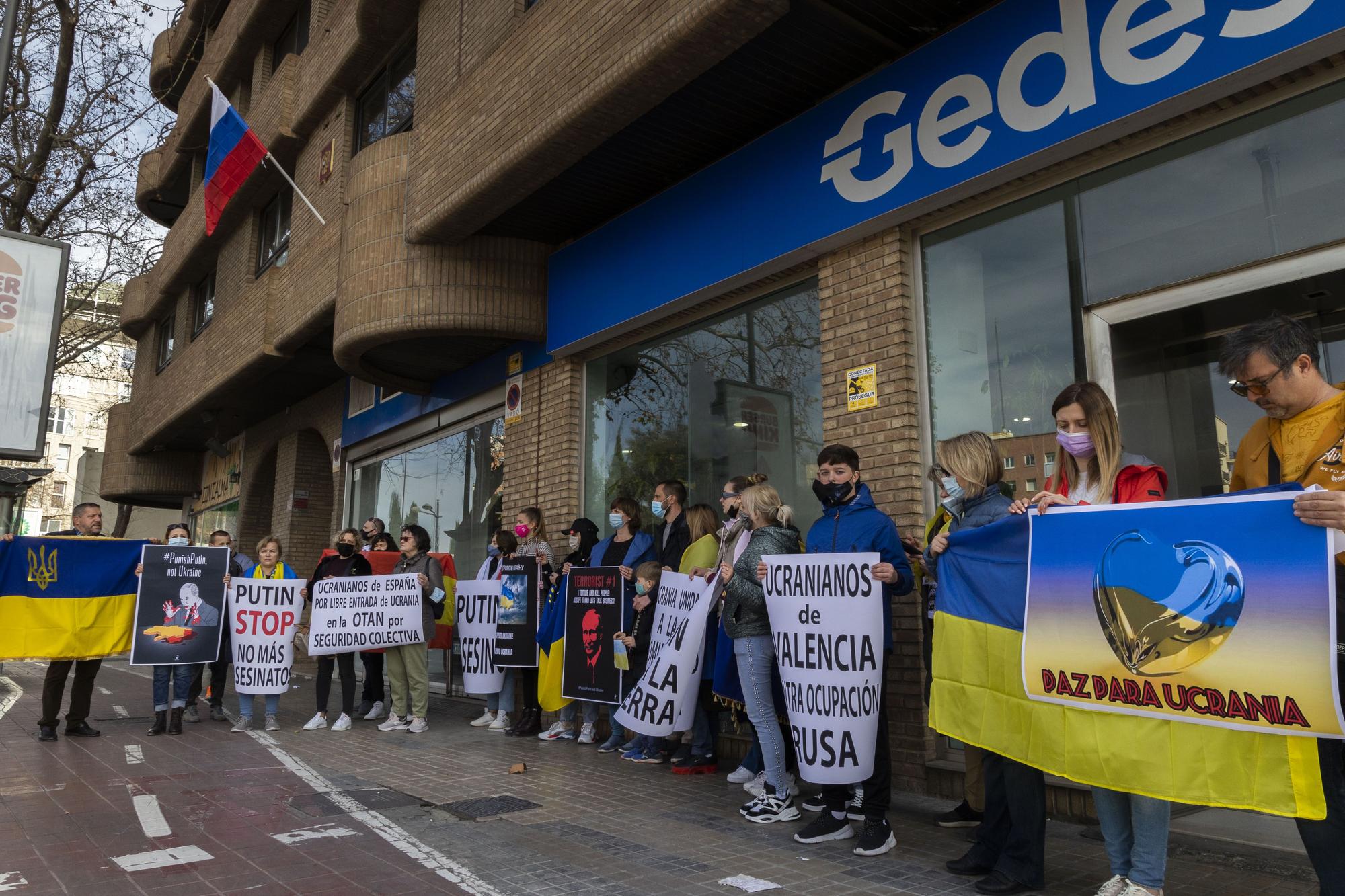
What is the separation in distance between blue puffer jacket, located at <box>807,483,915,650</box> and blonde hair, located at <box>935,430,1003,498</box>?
24.2 inches

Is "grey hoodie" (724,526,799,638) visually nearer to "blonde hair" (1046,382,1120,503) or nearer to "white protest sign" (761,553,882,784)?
"white protest sign" (761,553,882,784)

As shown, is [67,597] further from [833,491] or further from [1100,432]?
[1100,432]

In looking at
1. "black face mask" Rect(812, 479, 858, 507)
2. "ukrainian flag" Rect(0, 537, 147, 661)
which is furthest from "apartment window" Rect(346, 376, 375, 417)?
"black face mask" Rect(812, 479, 858, 507)

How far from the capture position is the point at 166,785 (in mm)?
6539

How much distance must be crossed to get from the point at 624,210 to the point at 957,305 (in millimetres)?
4459

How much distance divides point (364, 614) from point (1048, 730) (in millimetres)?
7145

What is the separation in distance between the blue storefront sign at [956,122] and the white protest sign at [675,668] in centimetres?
295

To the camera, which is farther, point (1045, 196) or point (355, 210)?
point (355, 210)

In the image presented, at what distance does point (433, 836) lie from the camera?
5.14 metres

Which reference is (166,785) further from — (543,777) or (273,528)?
(273,528)

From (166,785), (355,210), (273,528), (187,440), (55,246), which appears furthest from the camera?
(187,440)

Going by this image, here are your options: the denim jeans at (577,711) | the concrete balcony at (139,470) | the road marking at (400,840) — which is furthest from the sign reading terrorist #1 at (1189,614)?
the concrete balcony at (139,470)

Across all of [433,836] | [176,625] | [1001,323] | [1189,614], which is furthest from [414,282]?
[1189,614]

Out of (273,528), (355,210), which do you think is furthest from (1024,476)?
(273,528)
